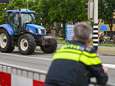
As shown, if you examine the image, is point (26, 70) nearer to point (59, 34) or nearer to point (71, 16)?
point (71, 16)

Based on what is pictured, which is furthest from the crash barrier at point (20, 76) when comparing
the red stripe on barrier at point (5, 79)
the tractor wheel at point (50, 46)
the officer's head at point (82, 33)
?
the tractor wheel at point (50, 46)

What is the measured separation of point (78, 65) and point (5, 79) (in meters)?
4.21

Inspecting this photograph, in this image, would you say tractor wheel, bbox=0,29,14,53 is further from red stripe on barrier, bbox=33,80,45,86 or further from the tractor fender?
red stripe on barrier, bbox=33,80,45,86

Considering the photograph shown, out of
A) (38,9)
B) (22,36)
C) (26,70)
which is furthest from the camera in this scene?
(38,9)

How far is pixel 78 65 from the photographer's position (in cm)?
582

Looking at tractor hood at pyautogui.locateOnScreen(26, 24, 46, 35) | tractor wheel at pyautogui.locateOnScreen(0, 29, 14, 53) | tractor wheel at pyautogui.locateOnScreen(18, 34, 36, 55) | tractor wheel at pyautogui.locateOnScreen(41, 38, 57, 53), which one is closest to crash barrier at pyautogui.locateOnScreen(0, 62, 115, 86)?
tractor wheel at pyautogui.locateOnScreen(18, 34, 36, 55)

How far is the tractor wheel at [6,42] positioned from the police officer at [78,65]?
2040cm

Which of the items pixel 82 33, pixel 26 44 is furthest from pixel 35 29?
pixel 82 33

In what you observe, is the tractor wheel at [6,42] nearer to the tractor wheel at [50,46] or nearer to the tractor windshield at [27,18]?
the tractor windshield at [27,18]

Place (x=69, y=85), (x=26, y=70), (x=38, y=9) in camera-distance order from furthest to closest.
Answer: (x=38, y=9) → (x=26, y=70) → (x=69, y=85)

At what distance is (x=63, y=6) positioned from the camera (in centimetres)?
6456

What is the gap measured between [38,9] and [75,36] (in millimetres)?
63704

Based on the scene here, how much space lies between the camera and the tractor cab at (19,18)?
2633cm

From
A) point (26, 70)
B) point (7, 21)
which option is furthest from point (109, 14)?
point (26, 70)
